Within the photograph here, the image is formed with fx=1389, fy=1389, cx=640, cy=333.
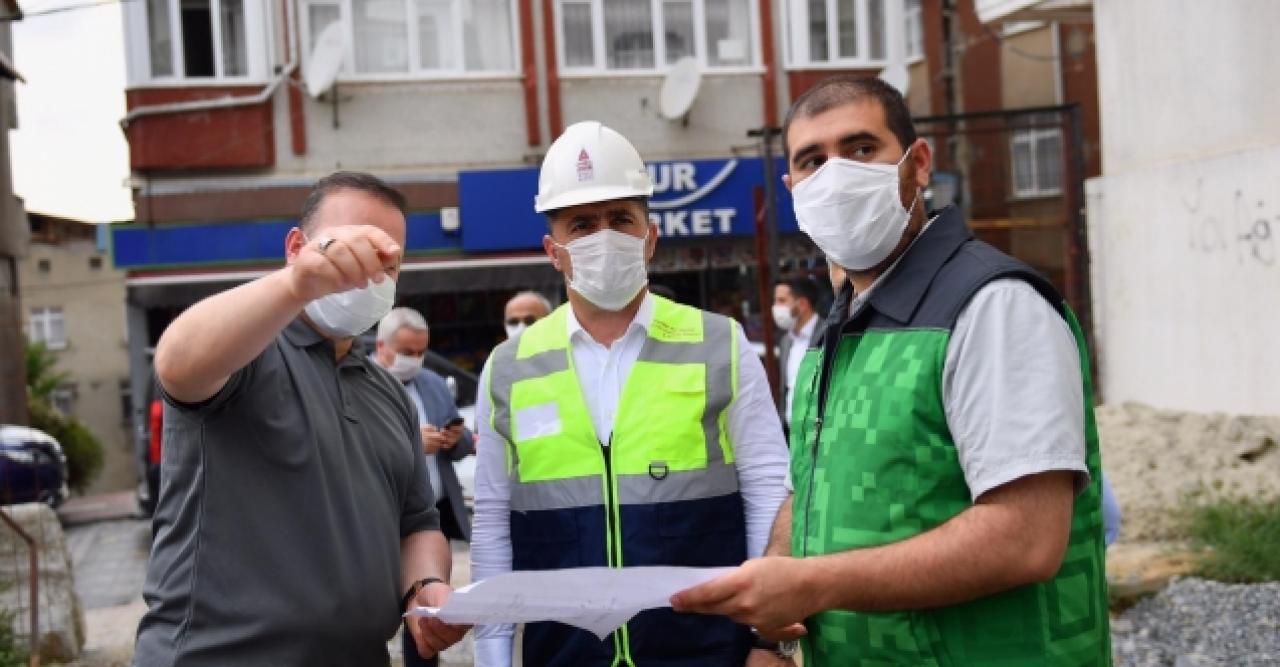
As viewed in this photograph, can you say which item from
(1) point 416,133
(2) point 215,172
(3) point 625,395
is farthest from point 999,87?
(3) point 625,395

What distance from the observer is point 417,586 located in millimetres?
3223

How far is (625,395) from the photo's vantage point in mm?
3486

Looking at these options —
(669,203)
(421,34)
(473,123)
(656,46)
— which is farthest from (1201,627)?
(421,34)

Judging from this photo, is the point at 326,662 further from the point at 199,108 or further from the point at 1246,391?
the point at 199,108

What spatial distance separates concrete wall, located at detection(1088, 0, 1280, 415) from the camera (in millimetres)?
9656

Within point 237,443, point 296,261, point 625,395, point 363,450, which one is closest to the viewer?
point 296,261

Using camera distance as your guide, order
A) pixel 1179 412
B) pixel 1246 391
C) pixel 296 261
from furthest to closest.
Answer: pixel 1179 412 → pixel 1246 391 → pixel 296 261

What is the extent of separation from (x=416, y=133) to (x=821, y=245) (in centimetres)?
1814

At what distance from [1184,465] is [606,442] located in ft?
24.3

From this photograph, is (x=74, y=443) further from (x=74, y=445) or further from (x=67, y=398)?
(x=67, y=398)

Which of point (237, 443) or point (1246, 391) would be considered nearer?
point (237, 443)

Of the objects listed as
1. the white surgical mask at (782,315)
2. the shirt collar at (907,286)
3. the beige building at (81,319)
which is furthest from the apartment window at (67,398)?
the shirt collar at (907,286)

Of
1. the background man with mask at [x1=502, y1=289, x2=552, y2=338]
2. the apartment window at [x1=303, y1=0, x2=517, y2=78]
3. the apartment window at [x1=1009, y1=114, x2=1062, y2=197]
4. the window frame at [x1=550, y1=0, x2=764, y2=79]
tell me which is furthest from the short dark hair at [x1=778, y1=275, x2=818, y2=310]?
the apartment window at [x1=1009, y1=114, x2=1062, y2=197]

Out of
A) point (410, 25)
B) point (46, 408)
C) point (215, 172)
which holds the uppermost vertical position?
point (410, 25)
